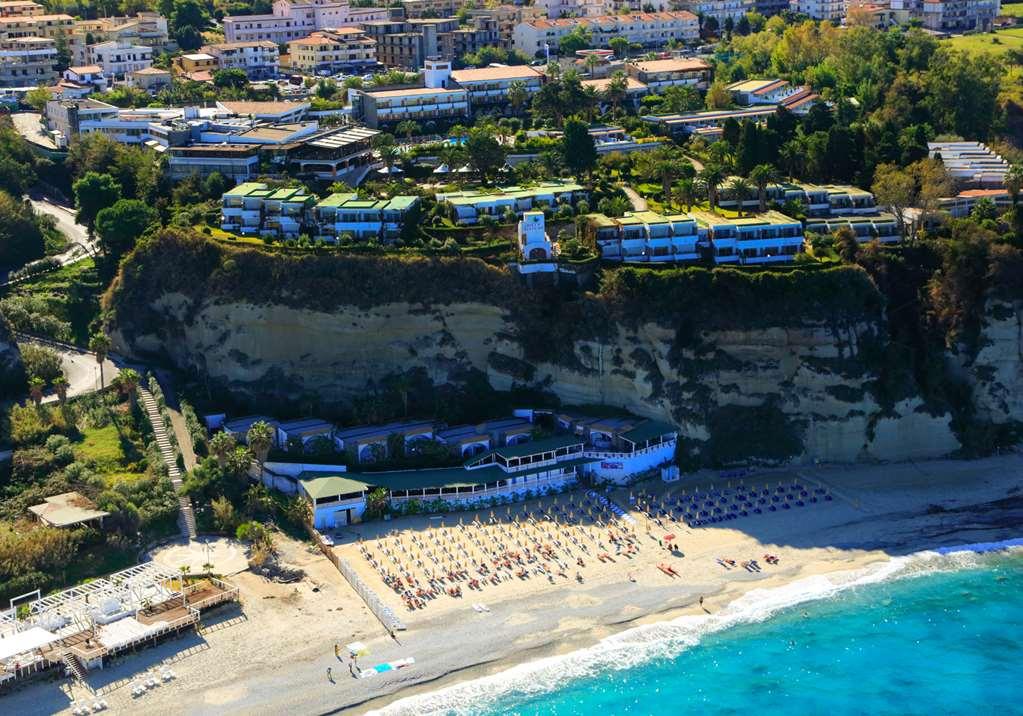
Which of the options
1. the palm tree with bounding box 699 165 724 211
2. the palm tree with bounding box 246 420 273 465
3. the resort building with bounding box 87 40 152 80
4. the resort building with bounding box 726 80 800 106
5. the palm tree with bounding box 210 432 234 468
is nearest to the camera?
the palm tree with bounding box 210 432 234 468

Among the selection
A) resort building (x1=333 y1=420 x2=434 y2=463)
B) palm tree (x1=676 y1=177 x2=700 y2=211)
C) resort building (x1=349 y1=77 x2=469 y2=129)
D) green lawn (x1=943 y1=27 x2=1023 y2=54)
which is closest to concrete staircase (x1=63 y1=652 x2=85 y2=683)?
resort building (x1=333 y1=420 x2=434 y2=463)

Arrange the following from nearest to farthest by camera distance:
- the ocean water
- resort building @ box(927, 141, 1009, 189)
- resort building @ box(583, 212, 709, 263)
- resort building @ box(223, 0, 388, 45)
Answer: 1. the ocean water
2. resort building @ box(583, 212, 709, 263)
3. resort building @ box(927, 141, 1009, 189)
4. resort building @ box(223, 0, 388, 45)

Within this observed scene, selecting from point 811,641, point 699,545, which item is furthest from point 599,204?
point 811,641

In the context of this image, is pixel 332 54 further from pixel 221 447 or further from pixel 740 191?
pixel 221 447

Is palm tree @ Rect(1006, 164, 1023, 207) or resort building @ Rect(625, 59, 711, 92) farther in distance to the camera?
resort building @ Rect(625, 59, 711, 92)

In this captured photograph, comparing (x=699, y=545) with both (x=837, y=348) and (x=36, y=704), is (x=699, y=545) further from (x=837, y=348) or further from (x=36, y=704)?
(x=36, y=704)

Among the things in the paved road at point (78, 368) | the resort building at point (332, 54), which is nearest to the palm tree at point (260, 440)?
the paved road at point (78, 368)

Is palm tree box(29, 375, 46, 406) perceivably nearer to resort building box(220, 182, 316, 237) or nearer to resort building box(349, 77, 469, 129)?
resort building box(220, 182, 316, 237)
